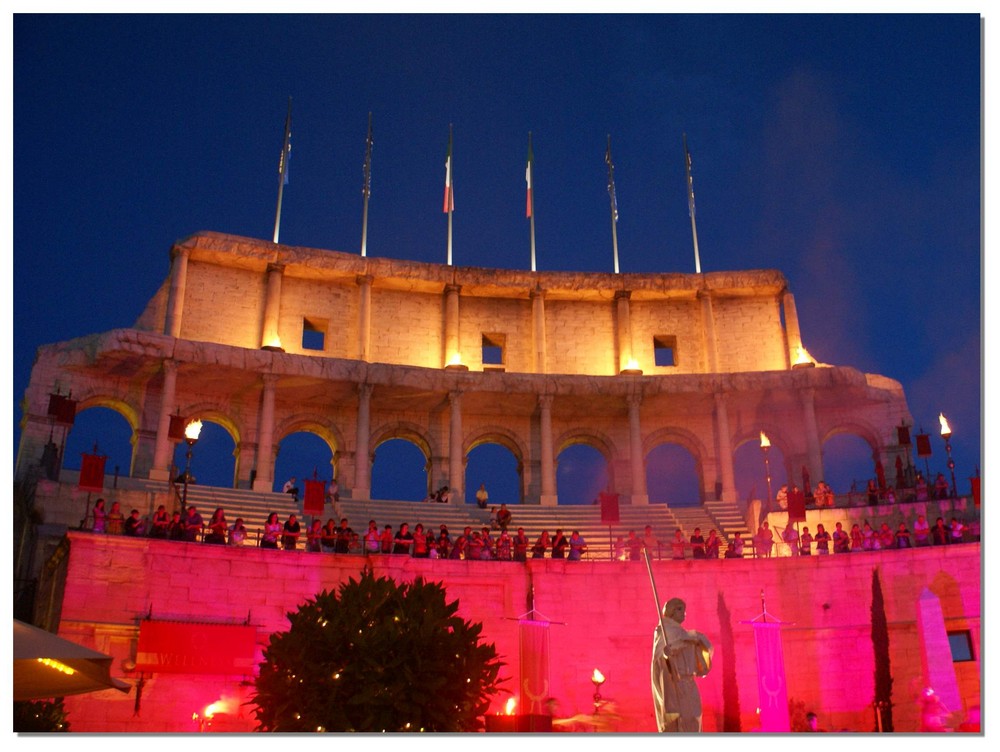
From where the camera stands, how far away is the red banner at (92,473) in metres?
22.8

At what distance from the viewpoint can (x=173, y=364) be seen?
30578 mm

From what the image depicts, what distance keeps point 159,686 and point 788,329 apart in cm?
2690

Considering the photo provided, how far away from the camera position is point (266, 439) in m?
31.2

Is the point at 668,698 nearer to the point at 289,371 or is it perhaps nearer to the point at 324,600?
the point at 324,600

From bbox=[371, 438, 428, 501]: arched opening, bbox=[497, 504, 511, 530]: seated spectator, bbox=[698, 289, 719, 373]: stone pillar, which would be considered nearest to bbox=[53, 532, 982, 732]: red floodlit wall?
bbox=[497, 504, 511, 530]: seated spectator

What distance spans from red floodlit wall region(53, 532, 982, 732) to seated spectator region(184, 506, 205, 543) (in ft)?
2.11

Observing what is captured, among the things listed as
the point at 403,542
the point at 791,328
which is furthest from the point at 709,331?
the point at 403,542

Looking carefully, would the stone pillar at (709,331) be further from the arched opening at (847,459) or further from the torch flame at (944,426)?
the torch flame at (944,426)

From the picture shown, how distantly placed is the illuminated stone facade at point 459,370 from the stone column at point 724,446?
8cm

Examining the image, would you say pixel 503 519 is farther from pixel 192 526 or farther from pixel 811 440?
pixel 811 440

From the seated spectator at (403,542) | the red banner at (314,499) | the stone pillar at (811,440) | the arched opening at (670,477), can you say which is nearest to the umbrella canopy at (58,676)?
the seated spectator at (403,542)

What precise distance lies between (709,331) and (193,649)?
78.4 feet

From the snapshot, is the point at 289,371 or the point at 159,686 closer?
the point at 159,686
